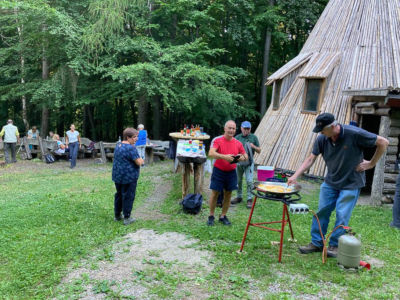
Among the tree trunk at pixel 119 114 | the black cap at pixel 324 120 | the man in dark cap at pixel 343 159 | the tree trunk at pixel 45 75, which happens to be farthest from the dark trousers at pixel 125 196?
the tree trunk at pixel 119 114

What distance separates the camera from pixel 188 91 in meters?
14.7

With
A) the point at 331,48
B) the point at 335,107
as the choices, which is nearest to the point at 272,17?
the point at 331,48

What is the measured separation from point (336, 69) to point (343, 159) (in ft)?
25.4

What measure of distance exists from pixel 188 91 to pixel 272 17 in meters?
5.99

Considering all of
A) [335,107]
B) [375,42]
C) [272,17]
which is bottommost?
[335,107]

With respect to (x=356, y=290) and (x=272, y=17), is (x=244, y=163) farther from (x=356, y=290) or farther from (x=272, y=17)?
(x=272, y=17)

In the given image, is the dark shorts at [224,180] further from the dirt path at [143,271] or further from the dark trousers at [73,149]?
the dark trousers at [73,149]

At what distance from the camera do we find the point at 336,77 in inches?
415

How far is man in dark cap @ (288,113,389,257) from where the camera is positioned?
3900 mm

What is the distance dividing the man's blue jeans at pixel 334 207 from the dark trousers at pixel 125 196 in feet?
10.0

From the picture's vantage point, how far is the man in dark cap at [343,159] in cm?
390

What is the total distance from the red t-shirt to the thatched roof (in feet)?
17.2

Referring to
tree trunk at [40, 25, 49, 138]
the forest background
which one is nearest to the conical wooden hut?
the forest background

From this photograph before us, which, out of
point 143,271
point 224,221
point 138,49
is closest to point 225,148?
point 224,221
